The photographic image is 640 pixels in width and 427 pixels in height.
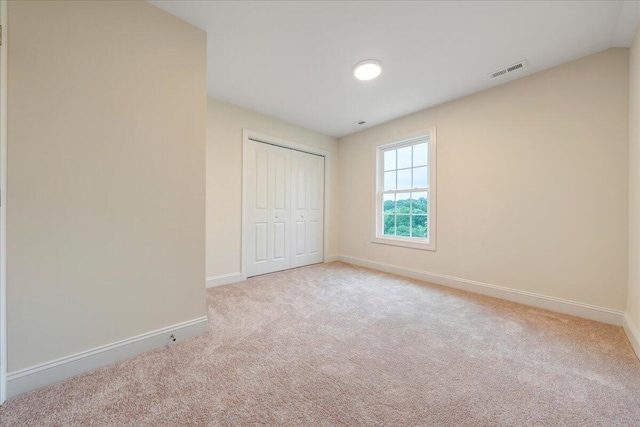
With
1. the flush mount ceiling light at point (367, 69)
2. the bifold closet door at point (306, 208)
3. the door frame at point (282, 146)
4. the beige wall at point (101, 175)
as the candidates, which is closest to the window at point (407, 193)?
the door frame at point (282, 146)

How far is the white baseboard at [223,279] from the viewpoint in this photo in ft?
9.87

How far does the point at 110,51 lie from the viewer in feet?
4.97

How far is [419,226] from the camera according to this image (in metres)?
3.54

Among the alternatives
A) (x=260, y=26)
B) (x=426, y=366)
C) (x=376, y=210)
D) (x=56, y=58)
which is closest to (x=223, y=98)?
Answer: (x=260, y=26)

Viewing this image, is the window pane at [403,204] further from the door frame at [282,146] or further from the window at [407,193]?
the door frame at [282,146]

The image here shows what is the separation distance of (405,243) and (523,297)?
4.75 ft

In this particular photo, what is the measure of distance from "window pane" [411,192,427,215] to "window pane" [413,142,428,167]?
0.46m

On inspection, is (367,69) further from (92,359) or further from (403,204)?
(92,359)

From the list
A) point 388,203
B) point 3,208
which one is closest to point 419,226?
point 388,203

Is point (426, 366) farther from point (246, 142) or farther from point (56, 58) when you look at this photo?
point (246, 142)

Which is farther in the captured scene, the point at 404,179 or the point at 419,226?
the point at 404,179

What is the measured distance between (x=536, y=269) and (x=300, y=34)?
3.21 meters

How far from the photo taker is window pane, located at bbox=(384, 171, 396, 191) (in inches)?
153

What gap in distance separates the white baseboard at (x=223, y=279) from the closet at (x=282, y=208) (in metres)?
0.19
